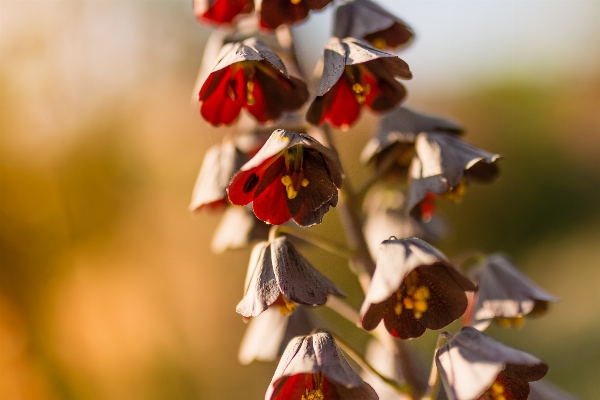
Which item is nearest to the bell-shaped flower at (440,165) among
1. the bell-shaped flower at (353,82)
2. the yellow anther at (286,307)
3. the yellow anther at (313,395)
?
the bell-shaped flower at (353,82)

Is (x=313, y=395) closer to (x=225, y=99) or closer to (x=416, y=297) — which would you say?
(x=416, y=297)

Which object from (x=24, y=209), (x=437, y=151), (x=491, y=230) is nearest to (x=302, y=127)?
A: (x=437, y=151)

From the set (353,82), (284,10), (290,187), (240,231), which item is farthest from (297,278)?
(284,10)

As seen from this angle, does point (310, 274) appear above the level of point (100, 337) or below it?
above

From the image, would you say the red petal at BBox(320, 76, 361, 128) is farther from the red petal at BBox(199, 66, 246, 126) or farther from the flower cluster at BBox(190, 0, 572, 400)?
the red petal at BBox(199, 66, 246, 126)

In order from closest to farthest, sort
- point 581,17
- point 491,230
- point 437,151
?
1. point 437,151
2. point 491,230
3. point 581,17

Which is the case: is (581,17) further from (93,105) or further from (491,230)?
(93,105)

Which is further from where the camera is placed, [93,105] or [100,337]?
[93,105]

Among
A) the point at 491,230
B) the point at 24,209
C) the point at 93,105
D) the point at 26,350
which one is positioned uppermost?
the point at 93,105

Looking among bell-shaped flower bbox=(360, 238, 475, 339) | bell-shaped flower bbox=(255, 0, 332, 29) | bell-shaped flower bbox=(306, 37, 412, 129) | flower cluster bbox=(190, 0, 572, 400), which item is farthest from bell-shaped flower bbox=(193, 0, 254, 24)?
bell-shaped flower bbox=(360, 238, 475, 339)
